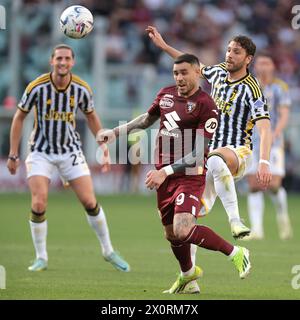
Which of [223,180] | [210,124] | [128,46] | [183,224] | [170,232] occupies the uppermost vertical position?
[128,46]

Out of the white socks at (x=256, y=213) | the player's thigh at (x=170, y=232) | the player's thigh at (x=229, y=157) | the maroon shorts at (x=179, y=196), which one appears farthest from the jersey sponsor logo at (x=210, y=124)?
the white socks at (x=256, y=213)

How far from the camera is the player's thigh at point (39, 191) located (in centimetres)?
994

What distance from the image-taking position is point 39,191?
994 centimetres

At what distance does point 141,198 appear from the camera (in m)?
22.3

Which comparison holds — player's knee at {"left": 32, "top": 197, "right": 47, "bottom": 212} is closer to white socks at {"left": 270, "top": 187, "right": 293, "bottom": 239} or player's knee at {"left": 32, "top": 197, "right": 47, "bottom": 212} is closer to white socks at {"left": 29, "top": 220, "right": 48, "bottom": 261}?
white socks at {"left": 29, "top": 220, "right": 48, "bottom": 261}

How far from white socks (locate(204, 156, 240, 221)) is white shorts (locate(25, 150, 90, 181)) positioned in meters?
2.15

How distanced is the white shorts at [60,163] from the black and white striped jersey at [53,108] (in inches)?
2.4

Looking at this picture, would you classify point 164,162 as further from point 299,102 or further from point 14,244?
point 299,102

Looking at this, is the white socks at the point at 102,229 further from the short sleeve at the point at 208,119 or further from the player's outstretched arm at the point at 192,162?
the short sleeve at the point at 208,119

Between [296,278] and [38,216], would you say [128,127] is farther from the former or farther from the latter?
[296,278]

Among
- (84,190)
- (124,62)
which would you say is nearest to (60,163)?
(84,190)

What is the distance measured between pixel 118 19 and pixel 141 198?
554 centimetres

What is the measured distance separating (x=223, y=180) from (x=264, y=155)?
481 mm

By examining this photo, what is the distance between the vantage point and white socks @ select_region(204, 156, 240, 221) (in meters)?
8.49
